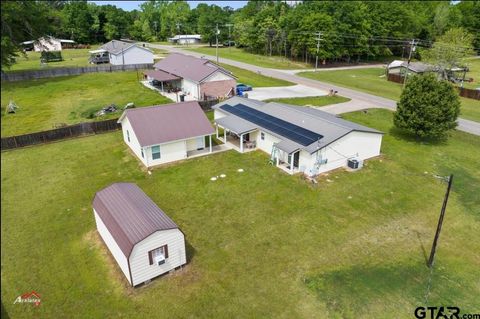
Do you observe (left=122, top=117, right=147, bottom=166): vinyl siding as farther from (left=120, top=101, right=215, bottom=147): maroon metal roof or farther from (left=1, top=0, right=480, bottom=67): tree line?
(left=1, top=0, right=480, bottom=67): tree line

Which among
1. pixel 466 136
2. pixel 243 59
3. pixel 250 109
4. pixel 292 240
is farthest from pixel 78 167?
pixel 243 59

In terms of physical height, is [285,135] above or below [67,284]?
above

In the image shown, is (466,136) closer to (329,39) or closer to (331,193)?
(331,193)

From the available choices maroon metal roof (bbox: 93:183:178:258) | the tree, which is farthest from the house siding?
the tree

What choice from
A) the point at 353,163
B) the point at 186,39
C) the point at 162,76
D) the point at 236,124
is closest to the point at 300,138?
the point at 353,163

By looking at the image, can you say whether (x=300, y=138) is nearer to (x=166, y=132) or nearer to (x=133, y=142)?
(x=166, y=132)

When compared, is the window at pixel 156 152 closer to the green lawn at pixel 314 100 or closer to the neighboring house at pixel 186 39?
the green lawn at pixel 314 100
